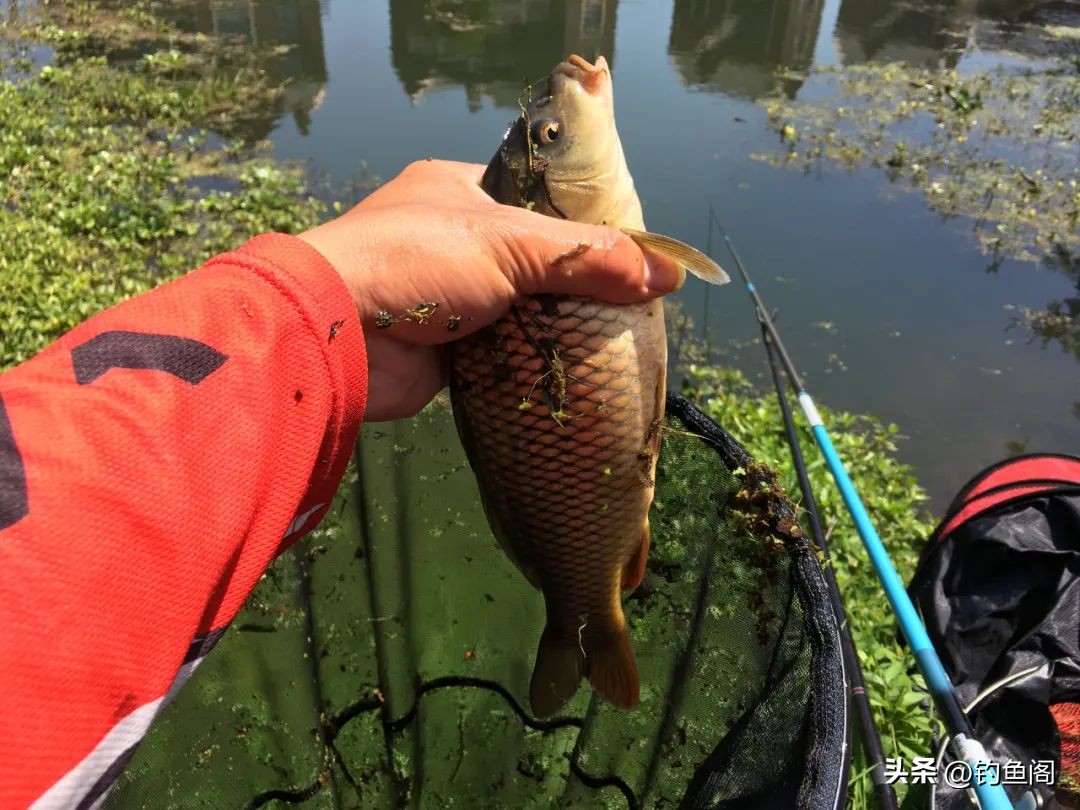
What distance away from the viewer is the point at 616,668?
5.79ft

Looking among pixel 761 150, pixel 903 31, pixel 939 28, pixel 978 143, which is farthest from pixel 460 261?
pixel 939 28

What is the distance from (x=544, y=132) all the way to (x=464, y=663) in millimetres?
1544

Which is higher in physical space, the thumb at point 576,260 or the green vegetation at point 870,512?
the thumb at point 576,260

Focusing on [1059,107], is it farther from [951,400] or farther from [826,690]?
[826,690]

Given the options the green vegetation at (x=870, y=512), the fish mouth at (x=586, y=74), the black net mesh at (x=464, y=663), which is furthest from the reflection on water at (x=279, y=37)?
the fish mouth at (x=586, y=74)

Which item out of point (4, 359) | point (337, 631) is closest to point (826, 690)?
point (337, 631)

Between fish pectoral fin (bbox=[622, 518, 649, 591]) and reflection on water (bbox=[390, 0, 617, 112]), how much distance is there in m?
7.00

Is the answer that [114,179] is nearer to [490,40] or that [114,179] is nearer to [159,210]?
[159,210]

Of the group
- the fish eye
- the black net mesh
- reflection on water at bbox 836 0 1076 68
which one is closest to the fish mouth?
the fish eye

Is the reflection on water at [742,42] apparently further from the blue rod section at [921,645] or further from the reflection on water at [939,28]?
the blue rod section at [921,645]

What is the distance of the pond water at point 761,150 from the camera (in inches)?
181

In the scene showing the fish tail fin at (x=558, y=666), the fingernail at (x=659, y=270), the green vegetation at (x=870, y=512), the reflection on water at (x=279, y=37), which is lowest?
the green vegetation at (x=870, y=512)

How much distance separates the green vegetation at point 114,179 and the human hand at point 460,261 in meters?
3.10

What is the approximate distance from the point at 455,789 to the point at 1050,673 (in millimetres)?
1782
